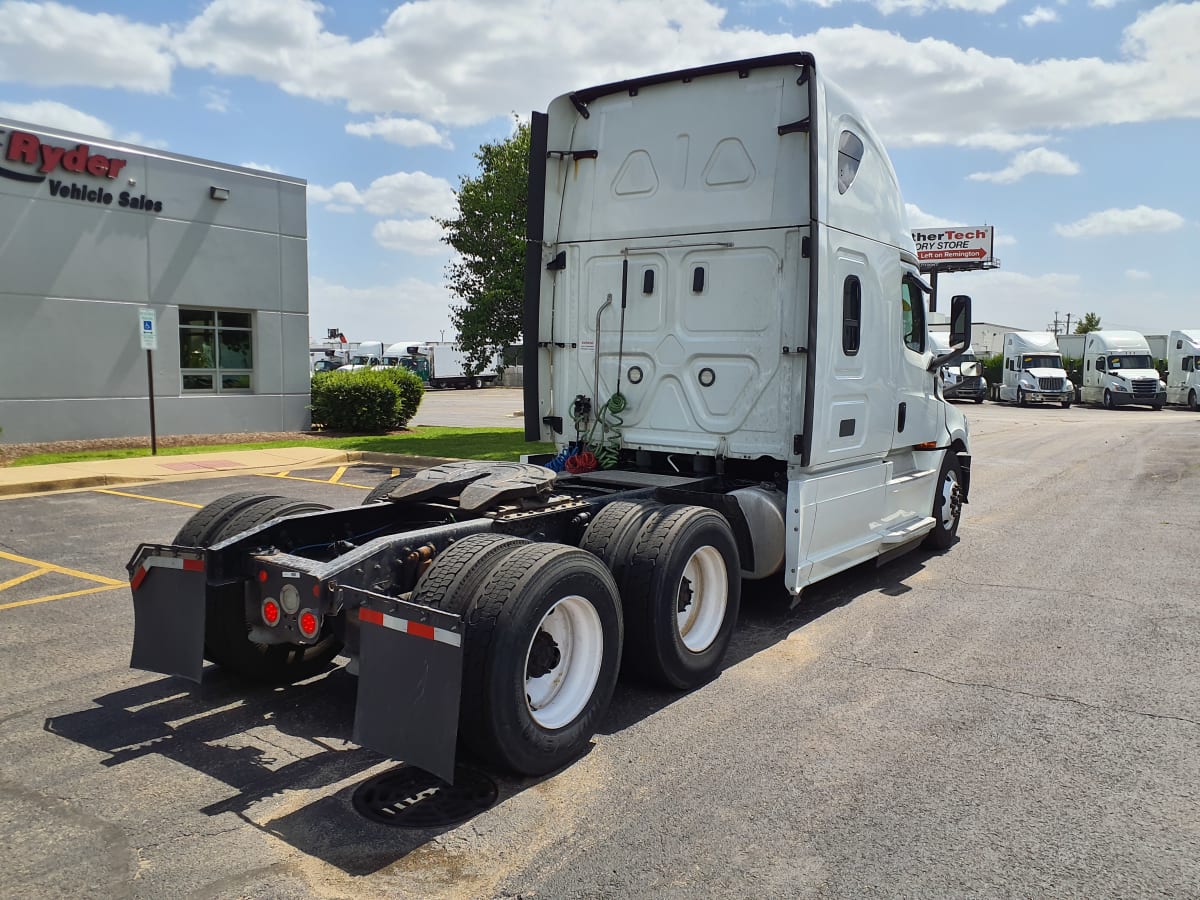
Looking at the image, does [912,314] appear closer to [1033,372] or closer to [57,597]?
[57,597]

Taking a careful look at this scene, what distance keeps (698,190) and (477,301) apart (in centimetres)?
1220

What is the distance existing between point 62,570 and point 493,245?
11.7 m

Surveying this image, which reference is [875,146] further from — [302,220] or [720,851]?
[302,220]

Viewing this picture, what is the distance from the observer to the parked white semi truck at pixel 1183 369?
37.9 metres

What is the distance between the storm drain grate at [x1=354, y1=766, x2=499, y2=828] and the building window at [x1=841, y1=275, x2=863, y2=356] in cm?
398

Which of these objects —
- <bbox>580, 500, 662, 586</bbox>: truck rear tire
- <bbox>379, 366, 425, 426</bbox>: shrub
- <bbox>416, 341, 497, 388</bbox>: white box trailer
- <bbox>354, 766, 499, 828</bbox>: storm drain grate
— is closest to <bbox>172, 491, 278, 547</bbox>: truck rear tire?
<bbox>354, 766, 499, 828</bbox>: storm drain grate

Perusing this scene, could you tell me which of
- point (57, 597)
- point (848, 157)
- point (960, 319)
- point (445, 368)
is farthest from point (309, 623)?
point (445, 368)

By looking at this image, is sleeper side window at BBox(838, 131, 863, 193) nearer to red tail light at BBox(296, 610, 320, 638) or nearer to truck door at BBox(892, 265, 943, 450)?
truck door at BBox(892, 265, 943, 450)

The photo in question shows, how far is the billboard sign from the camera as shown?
58312mm

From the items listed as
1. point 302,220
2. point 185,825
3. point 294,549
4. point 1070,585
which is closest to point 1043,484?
point 1070,585

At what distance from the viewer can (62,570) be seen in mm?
7660

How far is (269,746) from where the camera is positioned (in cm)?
432

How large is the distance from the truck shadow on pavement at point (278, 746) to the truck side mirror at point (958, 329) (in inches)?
147

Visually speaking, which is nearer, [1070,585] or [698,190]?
[698,190]
